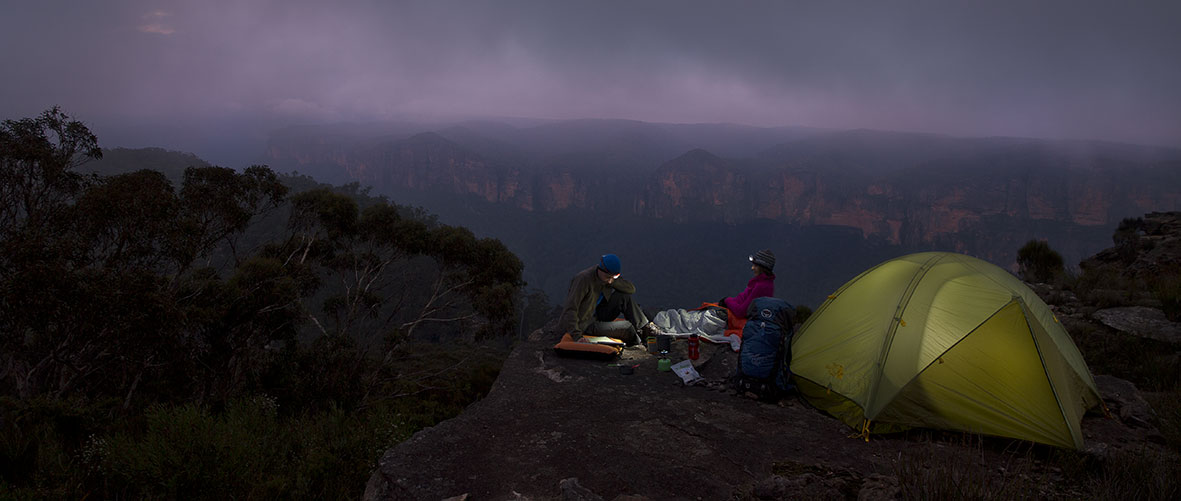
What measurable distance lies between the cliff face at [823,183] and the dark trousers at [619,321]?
111793 millimetres

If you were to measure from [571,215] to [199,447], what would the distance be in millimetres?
137581

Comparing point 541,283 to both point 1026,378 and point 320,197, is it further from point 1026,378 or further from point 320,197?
point 1026,378

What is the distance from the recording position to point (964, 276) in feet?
16.5

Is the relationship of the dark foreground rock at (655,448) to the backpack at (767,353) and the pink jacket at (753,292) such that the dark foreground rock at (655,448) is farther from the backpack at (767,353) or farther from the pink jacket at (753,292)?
Answer: the pink jacket at (753,292)

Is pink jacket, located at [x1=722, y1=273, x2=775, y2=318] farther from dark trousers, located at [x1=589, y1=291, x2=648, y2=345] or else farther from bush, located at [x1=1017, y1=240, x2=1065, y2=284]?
bush, located at [x1=1017, y1=240, x2=1065, y2=284]

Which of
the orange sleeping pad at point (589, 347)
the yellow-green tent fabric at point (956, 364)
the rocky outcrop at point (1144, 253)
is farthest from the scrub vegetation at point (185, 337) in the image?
the rocky outcrop at point (1144, 253)

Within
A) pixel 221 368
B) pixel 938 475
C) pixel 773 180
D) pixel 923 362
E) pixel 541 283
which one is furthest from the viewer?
pixel 773 180

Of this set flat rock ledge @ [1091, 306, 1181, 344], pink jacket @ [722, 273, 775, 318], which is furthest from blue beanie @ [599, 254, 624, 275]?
flat rock ledge @ [1091, 306, 1181, 344]

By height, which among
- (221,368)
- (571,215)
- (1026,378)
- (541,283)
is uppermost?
(1026,378)

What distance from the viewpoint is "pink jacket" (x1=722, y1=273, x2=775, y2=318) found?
7.45 meters

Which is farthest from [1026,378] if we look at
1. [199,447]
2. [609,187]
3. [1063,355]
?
[609,187]

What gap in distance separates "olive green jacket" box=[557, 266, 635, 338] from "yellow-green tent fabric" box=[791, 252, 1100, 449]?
3.17m

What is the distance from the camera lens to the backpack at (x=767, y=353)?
535 cm

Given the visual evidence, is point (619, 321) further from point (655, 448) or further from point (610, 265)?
point (655, 448)
